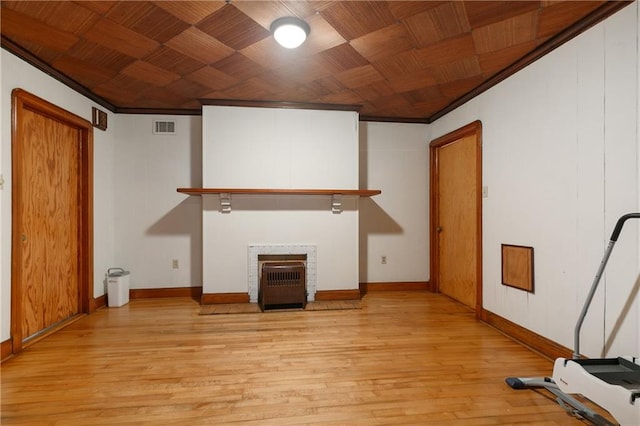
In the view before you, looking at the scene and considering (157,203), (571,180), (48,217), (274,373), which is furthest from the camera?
(157,203)

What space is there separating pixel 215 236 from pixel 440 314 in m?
2.85

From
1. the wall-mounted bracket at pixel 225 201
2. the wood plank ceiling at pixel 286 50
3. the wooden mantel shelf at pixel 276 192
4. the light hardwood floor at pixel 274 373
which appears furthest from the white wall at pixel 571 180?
the wall-mounted bracket at pixel 225 201

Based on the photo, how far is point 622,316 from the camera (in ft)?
6.79

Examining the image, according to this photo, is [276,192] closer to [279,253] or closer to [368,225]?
[279,253]

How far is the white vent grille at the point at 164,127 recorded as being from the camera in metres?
4.38

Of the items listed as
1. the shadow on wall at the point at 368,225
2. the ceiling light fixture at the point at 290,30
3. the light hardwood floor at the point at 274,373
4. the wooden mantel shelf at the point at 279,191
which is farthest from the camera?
the shadow on wall at the point at 368,225

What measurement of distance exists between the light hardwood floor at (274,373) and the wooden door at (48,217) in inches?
12.6

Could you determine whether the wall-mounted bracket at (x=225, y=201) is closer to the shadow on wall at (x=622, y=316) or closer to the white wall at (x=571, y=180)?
the white wall at (x=571, y=180)

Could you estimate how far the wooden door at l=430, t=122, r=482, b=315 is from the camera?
3672mm

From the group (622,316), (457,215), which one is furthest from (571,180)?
(457,215)

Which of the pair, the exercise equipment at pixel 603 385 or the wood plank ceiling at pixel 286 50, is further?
the wood plank ceiling at pixel 286 50

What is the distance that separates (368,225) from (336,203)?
0.82 metres

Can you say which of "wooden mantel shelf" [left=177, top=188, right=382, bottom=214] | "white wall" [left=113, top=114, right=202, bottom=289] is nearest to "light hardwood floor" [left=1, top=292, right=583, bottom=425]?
"white wall" [left=113, top=114, right=202, bottom=289]

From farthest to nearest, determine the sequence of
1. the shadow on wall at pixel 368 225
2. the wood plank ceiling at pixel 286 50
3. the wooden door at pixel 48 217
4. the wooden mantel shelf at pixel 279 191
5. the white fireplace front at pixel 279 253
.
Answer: the shadow on wall at pixel 368 225, the white fireplace front at pixel 279 253, the wooden mantel shelf at pixel 279 191, the wooden door at pixel 48 217, the wood plank ceiling at pixel 286 50
